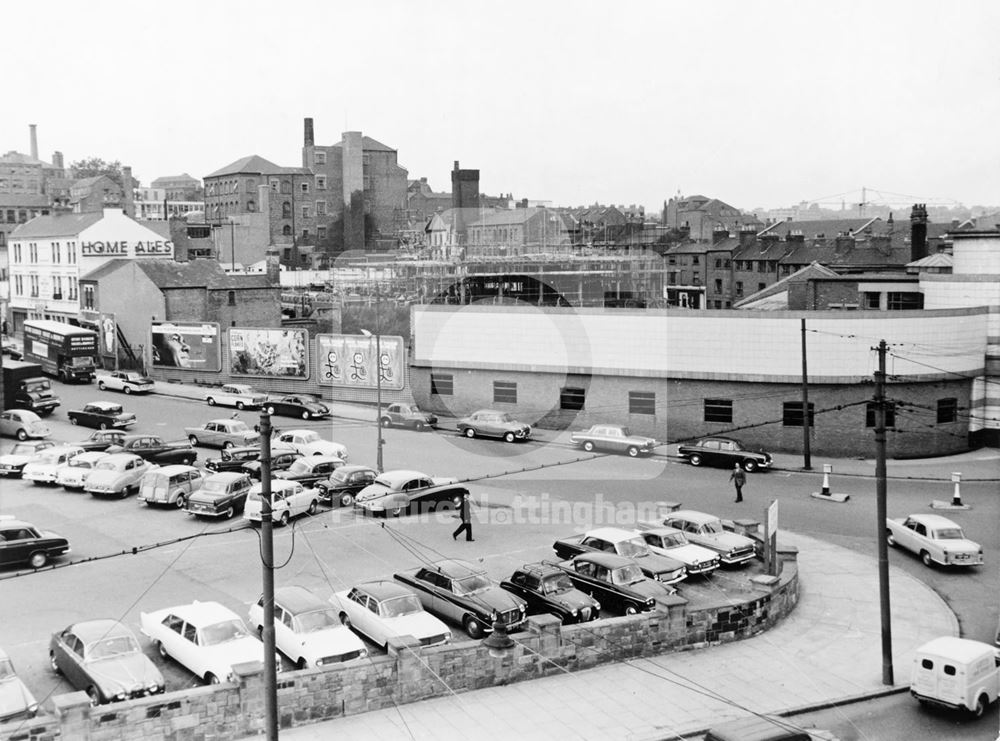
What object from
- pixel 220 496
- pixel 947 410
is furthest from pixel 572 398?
pixel 220 496

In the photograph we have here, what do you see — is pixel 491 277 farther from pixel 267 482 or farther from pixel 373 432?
pixel 267 482

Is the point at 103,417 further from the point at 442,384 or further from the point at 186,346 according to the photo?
the point at 442,384

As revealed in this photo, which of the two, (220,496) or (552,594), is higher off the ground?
(220,496)

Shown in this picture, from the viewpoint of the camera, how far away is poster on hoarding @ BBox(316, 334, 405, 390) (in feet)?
153

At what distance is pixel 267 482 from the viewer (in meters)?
12.5

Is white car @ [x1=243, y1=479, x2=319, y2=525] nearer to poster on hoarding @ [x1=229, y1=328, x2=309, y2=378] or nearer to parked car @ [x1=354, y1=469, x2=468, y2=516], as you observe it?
parked car @ [x1=354, y1=469, x2=468, y2=516]

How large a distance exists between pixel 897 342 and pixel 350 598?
27.5 metres

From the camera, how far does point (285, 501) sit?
27.4 m

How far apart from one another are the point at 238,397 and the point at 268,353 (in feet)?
14.6

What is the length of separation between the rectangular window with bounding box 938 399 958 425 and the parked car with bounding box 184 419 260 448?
2752 cm

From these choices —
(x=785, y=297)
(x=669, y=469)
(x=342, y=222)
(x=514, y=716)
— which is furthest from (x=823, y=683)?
(x=342, y=222)

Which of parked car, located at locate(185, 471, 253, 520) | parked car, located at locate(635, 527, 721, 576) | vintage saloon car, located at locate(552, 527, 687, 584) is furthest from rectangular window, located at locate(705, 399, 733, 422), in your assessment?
parked car, located at locate(185, 471, 253, 520)

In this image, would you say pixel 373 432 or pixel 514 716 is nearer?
pixel 514 716

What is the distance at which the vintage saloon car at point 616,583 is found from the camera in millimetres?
20672
